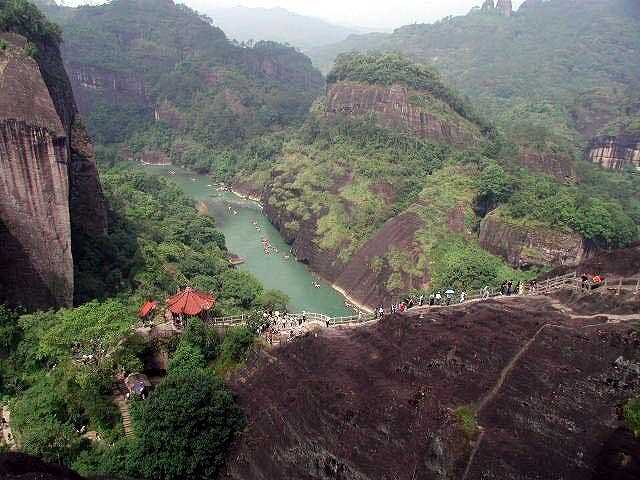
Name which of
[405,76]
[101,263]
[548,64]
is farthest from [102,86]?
[548,64]

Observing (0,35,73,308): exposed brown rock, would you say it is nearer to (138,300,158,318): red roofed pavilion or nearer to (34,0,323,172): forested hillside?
(138,300,158,318): red roofed pavilion

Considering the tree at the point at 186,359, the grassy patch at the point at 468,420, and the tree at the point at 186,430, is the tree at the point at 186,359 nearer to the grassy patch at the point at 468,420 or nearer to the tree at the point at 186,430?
the tree at the point at 186,430

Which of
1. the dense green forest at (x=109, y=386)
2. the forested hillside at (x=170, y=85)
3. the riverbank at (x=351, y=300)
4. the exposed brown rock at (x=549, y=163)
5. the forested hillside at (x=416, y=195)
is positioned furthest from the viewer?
the forested hillside at (x=170, y=85)

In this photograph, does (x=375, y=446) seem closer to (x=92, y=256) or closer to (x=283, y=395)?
(x=283, y=395)

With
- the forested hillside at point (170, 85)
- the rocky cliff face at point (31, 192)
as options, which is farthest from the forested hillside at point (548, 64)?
the rocky cliff face at point (31, 192)

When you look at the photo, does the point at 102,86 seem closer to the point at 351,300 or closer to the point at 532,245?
the point at 351,300

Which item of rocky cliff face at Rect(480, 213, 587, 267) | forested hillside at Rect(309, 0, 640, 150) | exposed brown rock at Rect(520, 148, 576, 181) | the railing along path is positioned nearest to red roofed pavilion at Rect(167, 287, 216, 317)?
the railing along path
